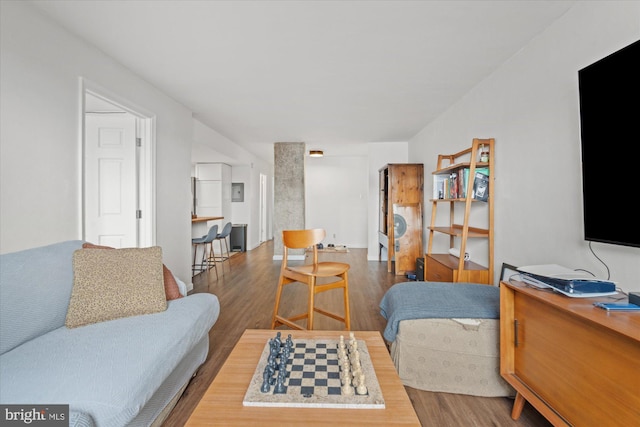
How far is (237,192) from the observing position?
26.2ft

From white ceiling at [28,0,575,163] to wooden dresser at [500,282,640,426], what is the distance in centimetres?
186

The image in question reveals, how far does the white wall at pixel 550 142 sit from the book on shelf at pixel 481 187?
10 centimetres

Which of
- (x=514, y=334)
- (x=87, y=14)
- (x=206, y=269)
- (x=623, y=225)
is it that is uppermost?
(x=87, y=14)

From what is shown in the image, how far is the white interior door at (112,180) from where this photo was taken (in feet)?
10.6

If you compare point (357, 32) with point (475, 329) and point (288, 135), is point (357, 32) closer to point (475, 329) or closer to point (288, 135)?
point (475, 329)

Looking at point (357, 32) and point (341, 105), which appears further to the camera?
point (341, 105)

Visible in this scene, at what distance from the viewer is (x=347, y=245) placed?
830 cm

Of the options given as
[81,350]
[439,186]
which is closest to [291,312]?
[81,350]

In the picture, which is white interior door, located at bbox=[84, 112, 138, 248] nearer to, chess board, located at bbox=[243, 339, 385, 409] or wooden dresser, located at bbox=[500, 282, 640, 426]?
chess board, located at bbox=[243, 339, 385, 409]

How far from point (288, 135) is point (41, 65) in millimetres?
3946

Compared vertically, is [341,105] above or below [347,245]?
above

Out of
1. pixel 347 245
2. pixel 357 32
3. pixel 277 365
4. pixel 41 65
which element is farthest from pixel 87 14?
pixel 347 245

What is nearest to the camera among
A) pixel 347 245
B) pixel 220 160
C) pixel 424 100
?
pixel 424 100

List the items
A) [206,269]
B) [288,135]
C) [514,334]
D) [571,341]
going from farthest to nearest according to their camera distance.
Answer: [288,135], [206,269], [514,334], [571,341]
